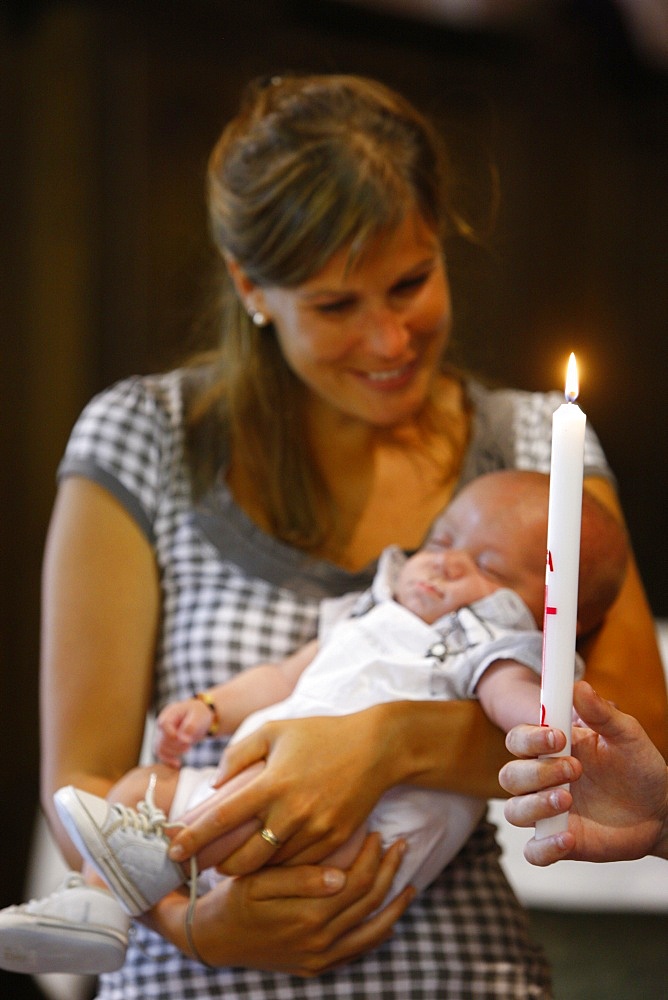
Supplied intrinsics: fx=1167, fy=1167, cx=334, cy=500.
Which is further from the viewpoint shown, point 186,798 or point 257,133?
point 257,133

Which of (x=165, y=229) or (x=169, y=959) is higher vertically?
(x=165, y=229)

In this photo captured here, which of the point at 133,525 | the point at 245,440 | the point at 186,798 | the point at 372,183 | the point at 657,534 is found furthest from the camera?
the point at 657,534

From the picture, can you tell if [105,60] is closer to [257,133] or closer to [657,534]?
[257,133]

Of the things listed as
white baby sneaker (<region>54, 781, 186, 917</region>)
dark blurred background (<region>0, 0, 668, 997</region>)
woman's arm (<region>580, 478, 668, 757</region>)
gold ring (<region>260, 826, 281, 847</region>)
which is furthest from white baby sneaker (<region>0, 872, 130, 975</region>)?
dark blurred background (<region>0, 0, 668, 997</region>)

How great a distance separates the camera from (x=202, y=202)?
2652 mm

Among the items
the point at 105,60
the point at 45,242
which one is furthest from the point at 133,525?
the point at 105,60

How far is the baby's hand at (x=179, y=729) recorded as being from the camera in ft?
4.17

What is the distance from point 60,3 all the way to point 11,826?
71.6 inches

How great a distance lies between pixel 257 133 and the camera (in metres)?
1.43

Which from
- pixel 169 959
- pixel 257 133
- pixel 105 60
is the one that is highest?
pixel 105 60

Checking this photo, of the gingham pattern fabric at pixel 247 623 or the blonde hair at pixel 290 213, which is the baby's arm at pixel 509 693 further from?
the blonde hair at pixel 290 213

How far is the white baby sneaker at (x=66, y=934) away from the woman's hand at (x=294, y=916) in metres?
0.09

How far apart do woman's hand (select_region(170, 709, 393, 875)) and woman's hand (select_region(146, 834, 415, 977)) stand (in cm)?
2

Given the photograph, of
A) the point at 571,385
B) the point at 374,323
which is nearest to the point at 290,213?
the point at 374,323
